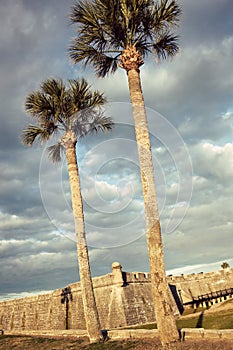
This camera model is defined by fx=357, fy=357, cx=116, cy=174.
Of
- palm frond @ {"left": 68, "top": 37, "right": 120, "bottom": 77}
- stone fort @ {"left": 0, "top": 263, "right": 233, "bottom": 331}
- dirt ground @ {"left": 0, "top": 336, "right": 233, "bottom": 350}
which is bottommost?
dirt ground @ {"left": 0, "top": 336, "right": 233, "bottom": 350}

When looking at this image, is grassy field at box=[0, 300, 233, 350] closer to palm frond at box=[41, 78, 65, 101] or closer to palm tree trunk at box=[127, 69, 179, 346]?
palm tree trunk at box=[127, 69, 179, 346]

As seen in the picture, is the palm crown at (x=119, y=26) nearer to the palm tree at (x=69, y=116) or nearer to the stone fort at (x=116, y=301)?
the palm tree at (x=69, y=116)

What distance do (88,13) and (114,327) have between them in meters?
21.4

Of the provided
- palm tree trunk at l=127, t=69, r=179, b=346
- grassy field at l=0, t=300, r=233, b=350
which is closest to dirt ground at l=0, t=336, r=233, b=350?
grassy field at l=0, t=300, r=233, b=350

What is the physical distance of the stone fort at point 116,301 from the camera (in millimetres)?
27703

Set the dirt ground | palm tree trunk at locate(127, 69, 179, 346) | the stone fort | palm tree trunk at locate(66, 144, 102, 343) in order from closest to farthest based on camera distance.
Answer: the dirt ground, palm tree trunk at locate(127, 69, 179, 346), palm tree trunk at locate(66, 144, 102, 343), the stone fort

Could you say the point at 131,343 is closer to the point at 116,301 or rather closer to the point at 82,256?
the point at 82,256

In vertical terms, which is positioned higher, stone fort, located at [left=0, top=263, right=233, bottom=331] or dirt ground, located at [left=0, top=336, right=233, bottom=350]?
stone fort, located at [left=0, top=263, right=233, bottom=331]

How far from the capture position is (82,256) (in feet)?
66.0

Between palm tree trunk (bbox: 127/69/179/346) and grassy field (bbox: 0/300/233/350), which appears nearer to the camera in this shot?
grassy field (bbox: 0/300/233/350)

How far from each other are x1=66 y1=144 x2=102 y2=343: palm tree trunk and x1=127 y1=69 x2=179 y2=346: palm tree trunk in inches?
257

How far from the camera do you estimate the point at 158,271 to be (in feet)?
45.8

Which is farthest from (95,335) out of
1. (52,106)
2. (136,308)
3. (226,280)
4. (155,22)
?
(226,280)

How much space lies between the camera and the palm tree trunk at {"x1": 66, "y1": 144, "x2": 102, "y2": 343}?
19328 millimetres
